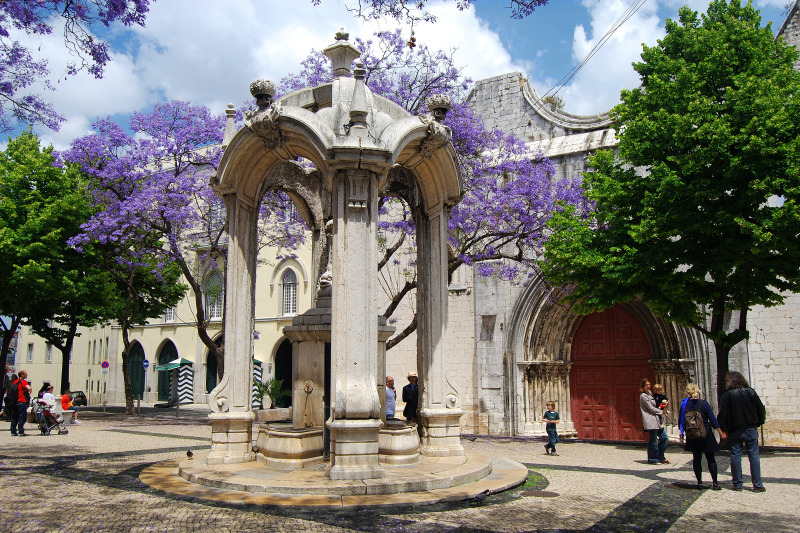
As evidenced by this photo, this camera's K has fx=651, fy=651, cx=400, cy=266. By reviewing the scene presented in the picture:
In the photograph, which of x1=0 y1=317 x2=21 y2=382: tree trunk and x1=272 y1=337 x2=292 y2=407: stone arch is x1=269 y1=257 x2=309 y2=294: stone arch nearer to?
x1=272 y1=337 x2=292 y2=407: stone arch

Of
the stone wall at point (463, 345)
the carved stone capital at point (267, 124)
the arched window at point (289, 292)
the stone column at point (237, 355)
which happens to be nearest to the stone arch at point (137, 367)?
the arched window at point (289, 292)

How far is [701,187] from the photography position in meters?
11.7

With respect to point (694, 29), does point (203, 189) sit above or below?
below

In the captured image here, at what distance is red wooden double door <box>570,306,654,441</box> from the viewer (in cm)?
1820

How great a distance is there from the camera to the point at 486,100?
20.6 metres

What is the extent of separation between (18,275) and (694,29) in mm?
19442

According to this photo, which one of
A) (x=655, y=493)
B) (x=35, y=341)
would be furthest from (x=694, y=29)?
(x=35, y=341)

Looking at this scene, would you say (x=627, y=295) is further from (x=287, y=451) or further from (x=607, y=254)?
(x=287, y=451)

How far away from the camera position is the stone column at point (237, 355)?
329 inches

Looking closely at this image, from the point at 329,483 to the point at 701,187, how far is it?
8685 millimetres

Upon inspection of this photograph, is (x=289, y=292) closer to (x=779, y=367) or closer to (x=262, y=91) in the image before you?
(x=779, y=367)

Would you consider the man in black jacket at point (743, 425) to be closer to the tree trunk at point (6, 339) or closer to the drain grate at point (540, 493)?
the drain grate at point (540, 493)

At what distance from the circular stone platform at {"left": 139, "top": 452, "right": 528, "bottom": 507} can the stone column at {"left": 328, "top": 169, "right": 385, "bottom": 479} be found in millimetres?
326

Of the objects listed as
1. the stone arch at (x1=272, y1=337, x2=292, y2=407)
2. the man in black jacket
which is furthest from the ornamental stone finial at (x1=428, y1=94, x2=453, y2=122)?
the stone arch at (x1=272, y1=337, x2=292, y2=407)
